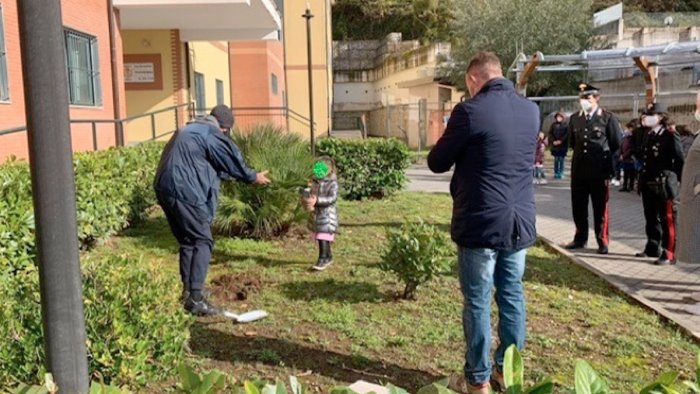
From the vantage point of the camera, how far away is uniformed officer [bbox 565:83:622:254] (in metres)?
7.38

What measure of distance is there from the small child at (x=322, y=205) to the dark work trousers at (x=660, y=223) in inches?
142

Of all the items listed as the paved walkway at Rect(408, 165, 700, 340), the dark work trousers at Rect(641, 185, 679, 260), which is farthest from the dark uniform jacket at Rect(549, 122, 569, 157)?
the dark work trousers at Rect(641, 185, 679, 260)

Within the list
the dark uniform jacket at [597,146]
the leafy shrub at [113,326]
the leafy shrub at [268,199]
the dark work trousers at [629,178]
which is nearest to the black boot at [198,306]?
the leafy shrub at [113,326]

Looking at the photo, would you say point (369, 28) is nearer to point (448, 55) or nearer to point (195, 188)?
point (448, 55)

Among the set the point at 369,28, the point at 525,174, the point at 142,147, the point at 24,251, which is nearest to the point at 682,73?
the point at 142,147

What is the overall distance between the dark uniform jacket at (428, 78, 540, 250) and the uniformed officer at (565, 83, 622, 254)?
4.22 metres

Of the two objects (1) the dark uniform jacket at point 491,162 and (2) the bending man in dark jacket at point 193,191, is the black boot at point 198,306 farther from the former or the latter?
(1) the dark uniform jacket at point 491,162

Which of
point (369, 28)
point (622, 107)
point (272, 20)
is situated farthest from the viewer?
point (369, 28)

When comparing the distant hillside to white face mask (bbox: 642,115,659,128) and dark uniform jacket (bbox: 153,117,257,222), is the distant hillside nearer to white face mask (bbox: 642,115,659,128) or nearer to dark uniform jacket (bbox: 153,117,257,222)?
white face mask (bbox: 642,115,659,128)

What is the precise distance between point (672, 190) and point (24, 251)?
650 cm

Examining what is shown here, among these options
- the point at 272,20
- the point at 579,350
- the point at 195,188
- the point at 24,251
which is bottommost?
the point at 579,350

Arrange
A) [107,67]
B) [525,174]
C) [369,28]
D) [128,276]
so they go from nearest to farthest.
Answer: [128,276] → [525,174] → [107,67] → [369,28]

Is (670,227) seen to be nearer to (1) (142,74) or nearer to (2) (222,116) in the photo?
(2) (222,116)

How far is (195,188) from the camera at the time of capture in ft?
16.8
